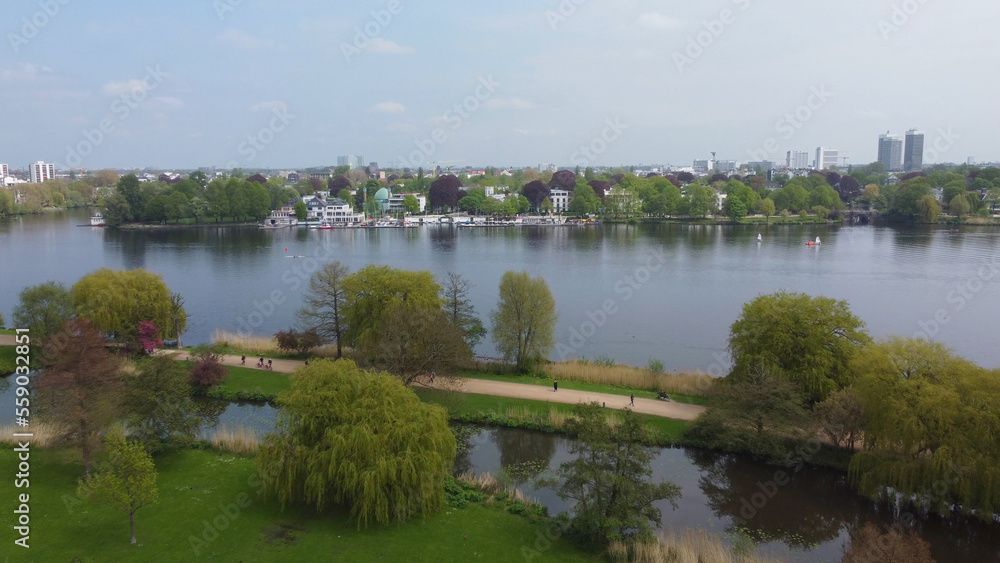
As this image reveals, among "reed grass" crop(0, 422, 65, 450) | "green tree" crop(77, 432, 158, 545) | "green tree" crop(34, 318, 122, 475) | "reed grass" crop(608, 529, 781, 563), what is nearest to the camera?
"green tree" crop(77, 432, 158, 545)

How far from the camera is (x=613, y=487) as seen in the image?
1073 cm

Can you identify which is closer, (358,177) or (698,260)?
(698,260)

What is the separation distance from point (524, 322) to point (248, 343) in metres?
10.2

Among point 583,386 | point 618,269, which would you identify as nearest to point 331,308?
point 583,386

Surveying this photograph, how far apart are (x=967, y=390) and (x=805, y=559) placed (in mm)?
4522

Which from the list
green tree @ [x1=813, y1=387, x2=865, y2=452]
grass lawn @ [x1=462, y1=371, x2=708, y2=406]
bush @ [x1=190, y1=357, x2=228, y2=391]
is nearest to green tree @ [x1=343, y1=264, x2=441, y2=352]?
grass lawn @ [x1=462, y1=371, x2=708, y2=406]

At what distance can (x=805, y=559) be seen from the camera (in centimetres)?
1153

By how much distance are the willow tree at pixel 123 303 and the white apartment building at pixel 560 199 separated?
66513mm

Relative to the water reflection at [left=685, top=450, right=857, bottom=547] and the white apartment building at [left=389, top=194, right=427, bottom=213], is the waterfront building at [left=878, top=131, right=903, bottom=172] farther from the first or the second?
the water reflection at [left=685, top=450, right=857, bottom=547]

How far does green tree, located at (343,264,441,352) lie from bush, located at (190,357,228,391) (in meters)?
3.85

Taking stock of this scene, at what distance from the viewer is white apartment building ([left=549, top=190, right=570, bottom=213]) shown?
282 ft

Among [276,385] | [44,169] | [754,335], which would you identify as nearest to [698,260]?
[754,335]

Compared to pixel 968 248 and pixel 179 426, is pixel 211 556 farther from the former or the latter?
pixel 968 248

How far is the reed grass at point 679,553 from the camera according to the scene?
418 inches
